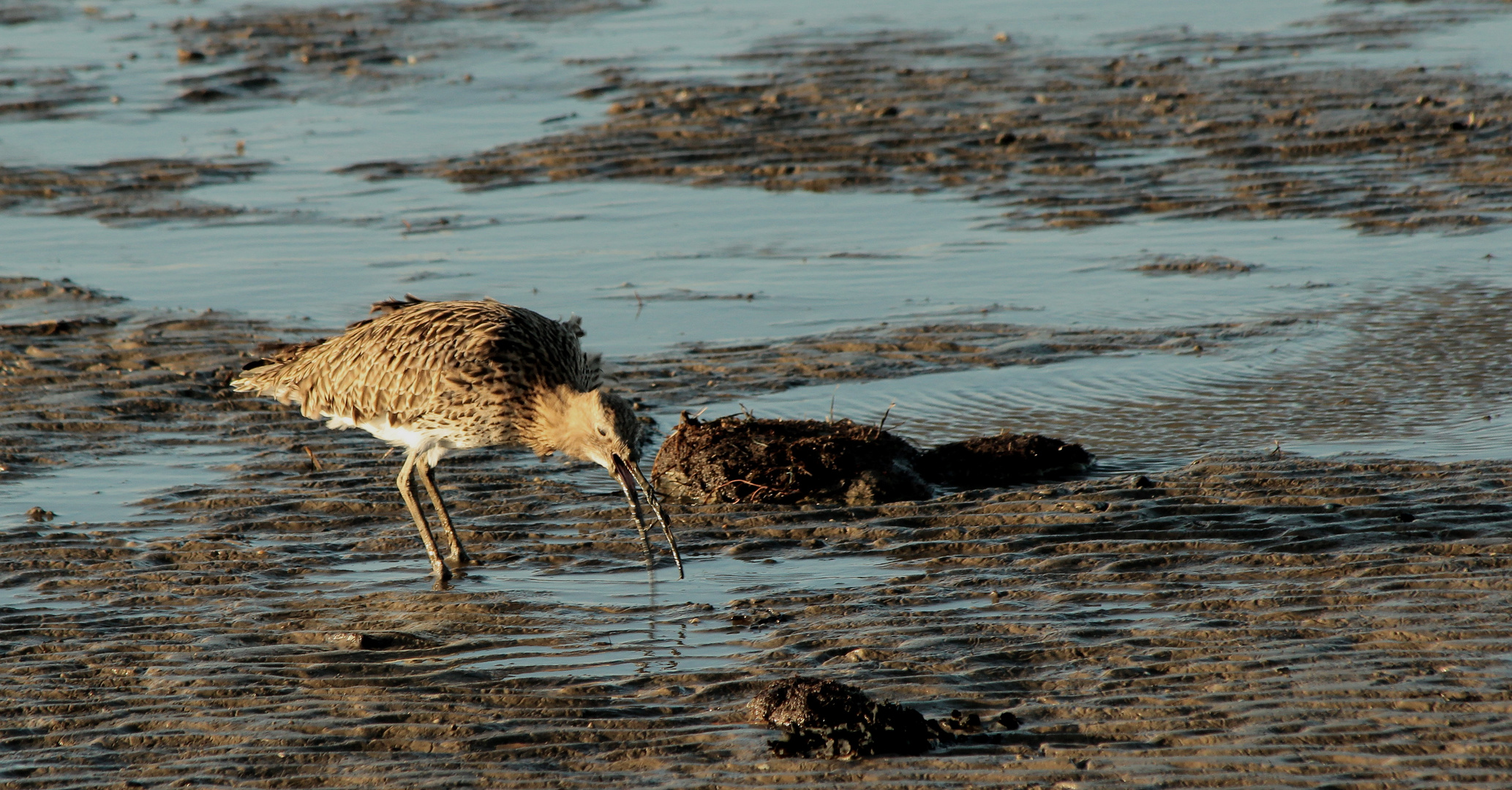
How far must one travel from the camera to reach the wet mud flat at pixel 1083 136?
44.2 feet

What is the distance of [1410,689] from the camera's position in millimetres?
5430

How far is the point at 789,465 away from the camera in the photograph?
313 inches

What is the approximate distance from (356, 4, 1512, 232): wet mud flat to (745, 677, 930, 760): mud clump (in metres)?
8.26

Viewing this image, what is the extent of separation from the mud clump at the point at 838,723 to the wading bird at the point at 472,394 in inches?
66.0

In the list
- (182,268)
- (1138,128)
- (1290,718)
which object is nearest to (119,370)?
(182,268)

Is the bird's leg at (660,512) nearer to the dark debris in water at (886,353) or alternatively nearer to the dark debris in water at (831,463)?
the dark debris in water at (831,463)

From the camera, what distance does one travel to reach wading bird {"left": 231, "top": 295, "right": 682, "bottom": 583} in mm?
7148

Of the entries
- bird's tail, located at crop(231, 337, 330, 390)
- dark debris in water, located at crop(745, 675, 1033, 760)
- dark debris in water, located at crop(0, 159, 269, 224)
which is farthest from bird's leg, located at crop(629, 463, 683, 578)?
dark debris in water, located at crop(0, 159, 269, 224)

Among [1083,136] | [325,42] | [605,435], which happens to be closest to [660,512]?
[605,435]

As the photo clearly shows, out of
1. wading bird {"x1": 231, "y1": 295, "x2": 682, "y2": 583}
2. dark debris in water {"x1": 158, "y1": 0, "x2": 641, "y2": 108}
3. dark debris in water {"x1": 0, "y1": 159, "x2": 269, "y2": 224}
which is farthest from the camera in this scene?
dark debris in water {"x1": 158, "y1": 0, "x2": 641, "y2": 108}

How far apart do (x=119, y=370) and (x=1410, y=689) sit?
7.78m

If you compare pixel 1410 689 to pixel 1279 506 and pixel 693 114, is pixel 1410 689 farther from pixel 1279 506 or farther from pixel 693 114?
pixel 693 114

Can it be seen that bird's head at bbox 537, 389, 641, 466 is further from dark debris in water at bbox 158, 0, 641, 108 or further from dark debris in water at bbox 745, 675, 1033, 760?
dark debris in water at bbox 158, 0, 641, 108

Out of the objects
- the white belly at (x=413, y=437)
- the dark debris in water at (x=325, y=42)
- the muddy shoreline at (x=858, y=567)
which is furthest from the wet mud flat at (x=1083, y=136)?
the white belly at (x=413, y=437)
